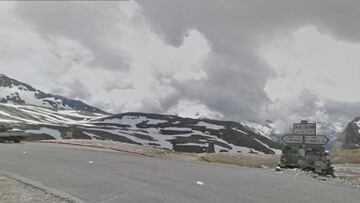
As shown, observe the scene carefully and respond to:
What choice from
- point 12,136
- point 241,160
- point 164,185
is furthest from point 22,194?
point 12,136

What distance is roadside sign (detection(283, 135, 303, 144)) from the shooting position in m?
29.9

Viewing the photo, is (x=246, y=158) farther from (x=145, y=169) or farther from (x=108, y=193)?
(x=108, y=193)

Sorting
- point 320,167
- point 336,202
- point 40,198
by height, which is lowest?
point 40,198

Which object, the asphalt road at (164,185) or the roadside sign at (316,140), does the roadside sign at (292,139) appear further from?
the asphalt road at (164,185)

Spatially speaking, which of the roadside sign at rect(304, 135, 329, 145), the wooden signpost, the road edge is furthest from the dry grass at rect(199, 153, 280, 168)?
the road edge

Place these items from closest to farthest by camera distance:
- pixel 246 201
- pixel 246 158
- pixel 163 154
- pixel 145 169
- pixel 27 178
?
pixel 246 201 < pixel 27 178 < pixel 145 169 < pixel 163 154 < pixel 246 158

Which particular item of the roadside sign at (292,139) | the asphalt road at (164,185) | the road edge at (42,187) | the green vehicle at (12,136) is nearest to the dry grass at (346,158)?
the roadside sign at (292,139)

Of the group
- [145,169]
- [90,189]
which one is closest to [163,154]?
[145,169]

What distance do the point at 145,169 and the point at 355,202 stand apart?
961cm

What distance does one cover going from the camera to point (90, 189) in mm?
15320

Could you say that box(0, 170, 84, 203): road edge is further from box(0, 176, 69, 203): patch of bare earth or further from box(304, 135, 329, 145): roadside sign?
box(304, 135, 329, 145): roadside sign

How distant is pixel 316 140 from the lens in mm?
28891

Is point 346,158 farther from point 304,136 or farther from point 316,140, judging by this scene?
point 316,140

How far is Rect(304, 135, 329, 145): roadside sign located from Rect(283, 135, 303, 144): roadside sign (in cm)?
42
